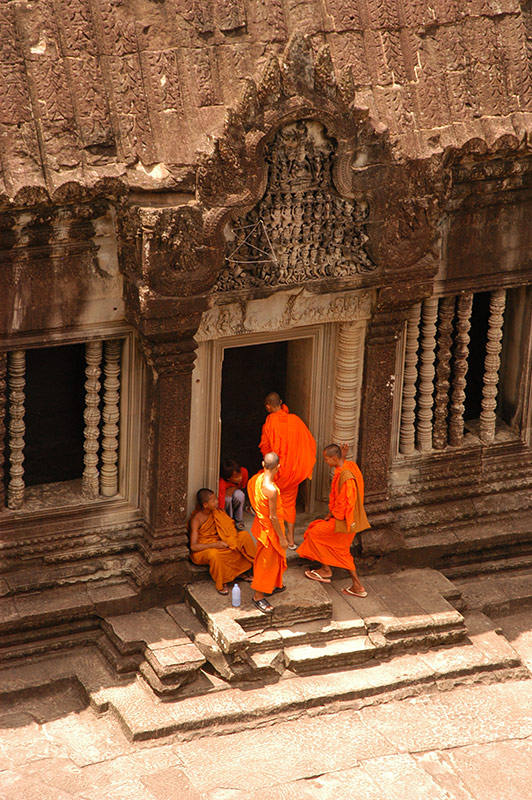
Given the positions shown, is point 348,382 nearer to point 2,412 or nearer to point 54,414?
point 54,414

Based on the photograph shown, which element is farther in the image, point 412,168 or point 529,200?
point 529,200

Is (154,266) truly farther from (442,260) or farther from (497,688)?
(497,688)

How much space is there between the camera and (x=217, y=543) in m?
14.7

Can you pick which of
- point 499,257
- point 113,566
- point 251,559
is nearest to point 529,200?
point 499,257

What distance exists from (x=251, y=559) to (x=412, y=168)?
422 cm

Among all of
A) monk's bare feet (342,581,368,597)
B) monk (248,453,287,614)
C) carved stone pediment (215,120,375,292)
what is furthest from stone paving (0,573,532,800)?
carved stone pediment (215,120,375,292)

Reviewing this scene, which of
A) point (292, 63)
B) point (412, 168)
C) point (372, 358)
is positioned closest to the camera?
point (292, 63)

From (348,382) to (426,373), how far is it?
1.12 meters

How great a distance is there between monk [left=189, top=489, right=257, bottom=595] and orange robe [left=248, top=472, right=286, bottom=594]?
Answer: 280mm

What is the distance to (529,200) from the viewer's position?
1535 centimetres

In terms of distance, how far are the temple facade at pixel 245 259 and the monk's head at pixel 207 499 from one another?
0.18 m

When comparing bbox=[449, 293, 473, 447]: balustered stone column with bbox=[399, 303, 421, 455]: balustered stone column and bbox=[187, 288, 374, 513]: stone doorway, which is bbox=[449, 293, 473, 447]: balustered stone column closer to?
bbox=[399, 303, 421, 455]: balustered stone column

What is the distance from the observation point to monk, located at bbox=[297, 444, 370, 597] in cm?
1468

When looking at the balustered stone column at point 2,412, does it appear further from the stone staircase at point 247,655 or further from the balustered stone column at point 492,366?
the balustered stone column at point 492,366
